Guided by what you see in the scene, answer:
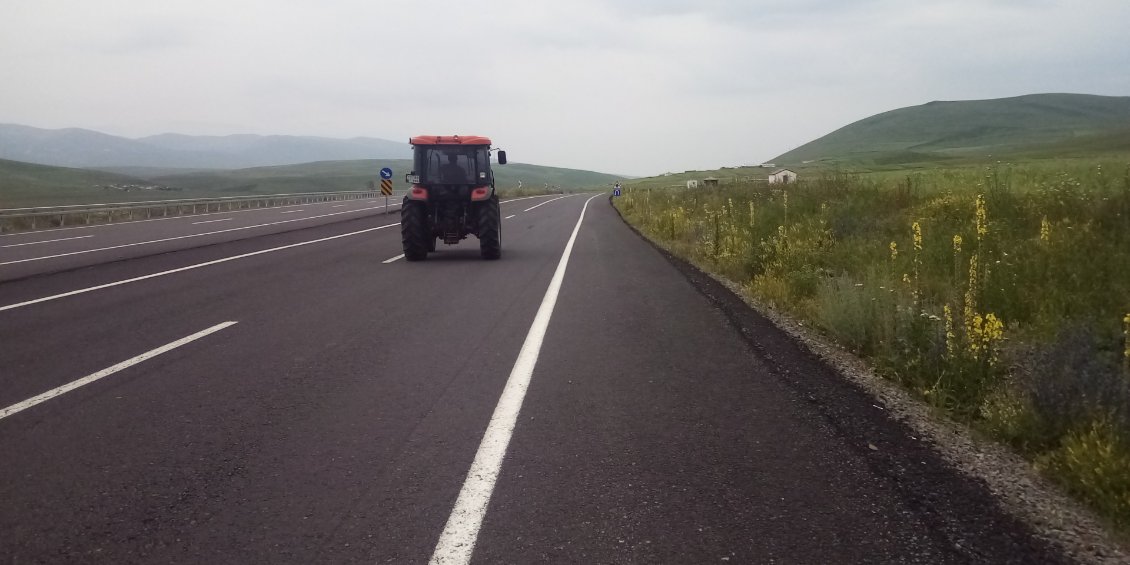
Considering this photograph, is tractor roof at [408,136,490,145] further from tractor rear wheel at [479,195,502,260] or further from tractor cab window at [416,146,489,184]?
tractor rear wheel at [479,195,502,260]

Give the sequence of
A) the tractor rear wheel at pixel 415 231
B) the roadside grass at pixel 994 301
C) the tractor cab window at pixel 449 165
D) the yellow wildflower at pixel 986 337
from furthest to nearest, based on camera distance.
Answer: the tractor cab window at pixel 449 165 → the tractor rear wheel at pixel 415 231 → the yellow wildflower at pixel 986 337 → the roadside grass at pixel 994 301

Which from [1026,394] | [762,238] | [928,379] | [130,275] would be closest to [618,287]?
[762,238]

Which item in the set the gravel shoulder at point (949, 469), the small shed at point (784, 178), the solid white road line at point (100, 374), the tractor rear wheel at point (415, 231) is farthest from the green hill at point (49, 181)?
the gravel shoulder at point (949, 469)

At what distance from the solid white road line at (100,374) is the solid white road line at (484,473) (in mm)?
3287

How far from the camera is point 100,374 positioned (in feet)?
21.0

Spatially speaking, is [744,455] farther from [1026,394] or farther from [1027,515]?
[1026,394]

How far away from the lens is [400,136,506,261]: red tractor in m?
16.4

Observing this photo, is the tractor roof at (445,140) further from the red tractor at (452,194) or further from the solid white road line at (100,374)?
the solid white road line at (100,374)

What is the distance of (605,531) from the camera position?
11.7 ft

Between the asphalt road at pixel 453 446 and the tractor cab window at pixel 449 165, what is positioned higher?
the tractor cab window at pixel 449 165

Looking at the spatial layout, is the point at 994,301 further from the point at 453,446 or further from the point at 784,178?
the point at 784,178

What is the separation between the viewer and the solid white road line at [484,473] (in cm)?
339

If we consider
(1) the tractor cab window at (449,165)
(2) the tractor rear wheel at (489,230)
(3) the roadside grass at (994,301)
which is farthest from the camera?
(1) the tractor cab window at (449,165)

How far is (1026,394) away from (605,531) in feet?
10.7
